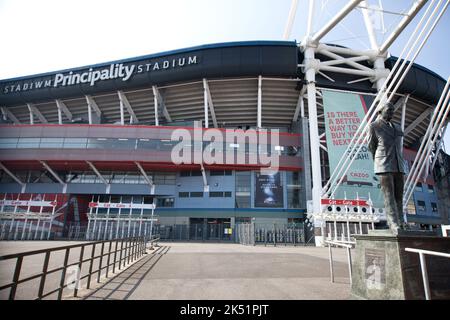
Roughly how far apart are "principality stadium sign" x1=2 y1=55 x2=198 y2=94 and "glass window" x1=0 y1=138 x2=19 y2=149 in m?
8.09

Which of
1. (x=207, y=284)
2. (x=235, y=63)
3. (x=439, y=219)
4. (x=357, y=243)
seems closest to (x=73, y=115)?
(x=235, y=63)

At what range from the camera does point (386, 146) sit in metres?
5.02

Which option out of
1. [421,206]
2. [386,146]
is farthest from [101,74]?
[421,206]

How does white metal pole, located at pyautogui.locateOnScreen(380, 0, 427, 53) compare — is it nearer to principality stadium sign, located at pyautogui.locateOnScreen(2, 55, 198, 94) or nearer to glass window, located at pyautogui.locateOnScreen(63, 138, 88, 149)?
principality stadium sign, located at pyautogui.locateOnScreen(2, 55, 198, 94)

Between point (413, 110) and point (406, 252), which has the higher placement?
point (413, 110)

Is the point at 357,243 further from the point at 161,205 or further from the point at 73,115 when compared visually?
the point at 73,115

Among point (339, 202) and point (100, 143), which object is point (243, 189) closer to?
point (339, 202)

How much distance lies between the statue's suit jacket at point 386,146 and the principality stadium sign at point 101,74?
2604 centimetres

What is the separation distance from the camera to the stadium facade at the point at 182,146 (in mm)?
27469

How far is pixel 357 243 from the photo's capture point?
Result: 4969mm

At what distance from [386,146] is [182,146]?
82.8 feet
